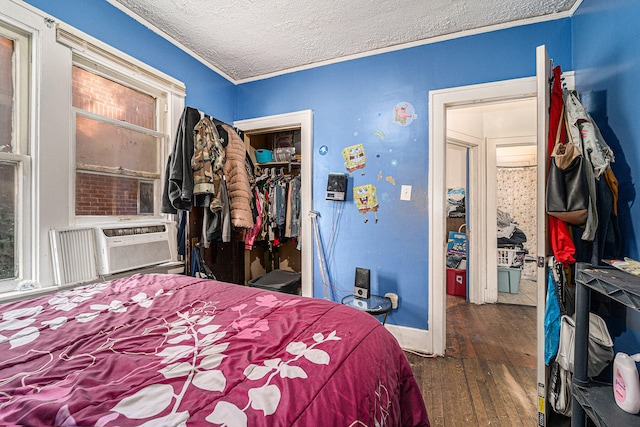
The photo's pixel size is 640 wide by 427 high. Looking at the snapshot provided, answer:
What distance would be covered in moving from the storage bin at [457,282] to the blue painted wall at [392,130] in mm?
1578

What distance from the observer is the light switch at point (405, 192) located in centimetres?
227

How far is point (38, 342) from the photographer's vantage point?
83 cm

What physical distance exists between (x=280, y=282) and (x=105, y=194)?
1651mm

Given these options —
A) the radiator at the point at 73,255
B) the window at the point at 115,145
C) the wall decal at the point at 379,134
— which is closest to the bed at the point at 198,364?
the radiator at the point at 73,255

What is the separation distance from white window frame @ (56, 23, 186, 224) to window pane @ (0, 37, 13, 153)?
0.24m

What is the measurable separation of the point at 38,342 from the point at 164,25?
227cm

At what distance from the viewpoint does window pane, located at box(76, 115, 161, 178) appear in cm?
177

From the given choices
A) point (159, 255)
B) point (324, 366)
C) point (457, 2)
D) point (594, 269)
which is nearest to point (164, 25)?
point (159, 255)

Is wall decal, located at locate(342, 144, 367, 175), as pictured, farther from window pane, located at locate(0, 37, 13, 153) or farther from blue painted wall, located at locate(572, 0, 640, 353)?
window pane, located at locate(0, 37, 13, 153)

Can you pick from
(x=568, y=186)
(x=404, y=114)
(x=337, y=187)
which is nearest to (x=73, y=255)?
(x=337, y=187)

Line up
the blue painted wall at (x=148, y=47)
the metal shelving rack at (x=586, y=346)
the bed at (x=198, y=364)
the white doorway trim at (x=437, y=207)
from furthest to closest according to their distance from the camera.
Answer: the white doorway trim at (x=437, y=207), the blue painted wall at (x=148, y=47), the metal shelving rack at (x=586, y=346), the bed at (x=198, y=364)

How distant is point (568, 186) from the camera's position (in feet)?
4.42

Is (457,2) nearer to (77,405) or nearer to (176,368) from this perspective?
(176,368)

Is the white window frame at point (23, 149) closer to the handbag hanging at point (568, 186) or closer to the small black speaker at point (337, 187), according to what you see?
the small black speaker at point (337, 187)
